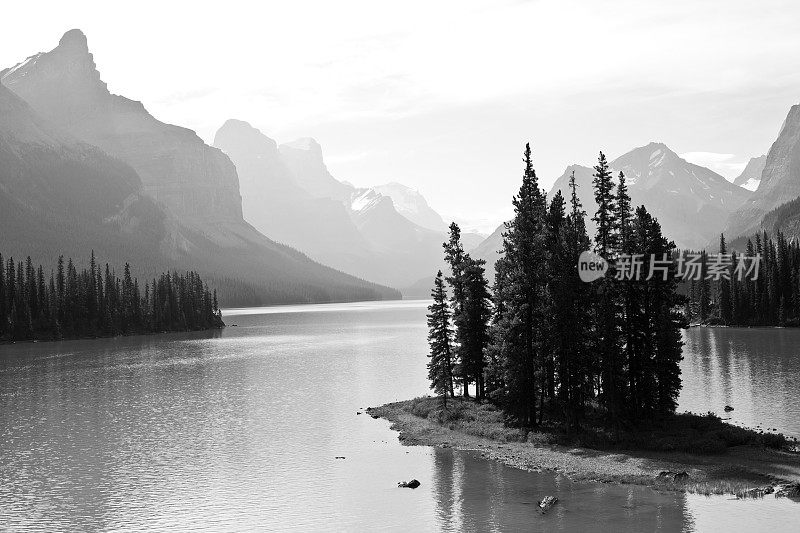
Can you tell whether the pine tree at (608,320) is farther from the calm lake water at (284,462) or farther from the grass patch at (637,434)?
the calm lake water at (284,462)

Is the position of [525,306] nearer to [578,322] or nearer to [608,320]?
[578,322]

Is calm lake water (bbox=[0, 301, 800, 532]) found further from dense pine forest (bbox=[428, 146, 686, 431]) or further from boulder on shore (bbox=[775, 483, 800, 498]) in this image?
dense pine forest (bbox=[428, 146, 686, 431])

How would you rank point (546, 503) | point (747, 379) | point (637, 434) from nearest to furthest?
point (546, 503)
point (637, 434)
point (747, 379)

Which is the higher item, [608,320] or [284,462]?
[608,320]

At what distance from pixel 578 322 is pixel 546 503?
21.6m

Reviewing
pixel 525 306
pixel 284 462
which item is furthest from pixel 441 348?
pixel 284 462

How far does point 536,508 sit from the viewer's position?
4503 centimetres

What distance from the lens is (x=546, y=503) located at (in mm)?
44844

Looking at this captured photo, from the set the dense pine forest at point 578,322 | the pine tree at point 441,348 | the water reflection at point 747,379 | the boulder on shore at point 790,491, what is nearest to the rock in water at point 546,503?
the boulder on shore at point 790,491

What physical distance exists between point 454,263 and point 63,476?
41825 mm

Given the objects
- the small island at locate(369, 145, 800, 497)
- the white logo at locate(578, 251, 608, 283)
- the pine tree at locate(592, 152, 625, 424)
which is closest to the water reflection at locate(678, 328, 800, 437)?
the small island at locate(369, 145, 800, 497)

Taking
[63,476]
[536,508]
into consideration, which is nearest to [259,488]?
[63,476]

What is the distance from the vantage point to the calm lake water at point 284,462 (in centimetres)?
4406

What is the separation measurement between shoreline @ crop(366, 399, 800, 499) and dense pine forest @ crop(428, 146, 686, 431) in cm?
507
